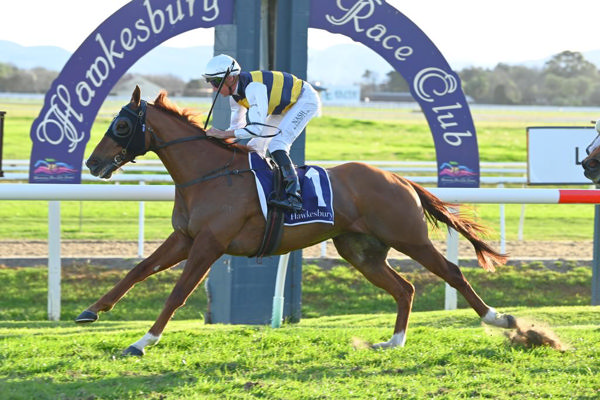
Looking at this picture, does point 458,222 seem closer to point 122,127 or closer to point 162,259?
point 162,259

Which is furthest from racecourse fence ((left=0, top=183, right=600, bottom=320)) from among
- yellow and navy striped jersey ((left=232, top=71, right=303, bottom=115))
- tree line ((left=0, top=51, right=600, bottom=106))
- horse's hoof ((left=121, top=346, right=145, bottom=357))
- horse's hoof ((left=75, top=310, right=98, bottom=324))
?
tree line ((left=0, top=51, right=600, bottom=106))

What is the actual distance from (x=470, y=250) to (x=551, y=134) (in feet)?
10.3

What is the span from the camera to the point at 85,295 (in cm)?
901

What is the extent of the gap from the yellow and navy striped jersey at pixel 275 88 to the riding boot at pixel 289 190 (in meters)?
0.39

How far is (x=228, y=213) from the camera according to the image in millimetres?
5383

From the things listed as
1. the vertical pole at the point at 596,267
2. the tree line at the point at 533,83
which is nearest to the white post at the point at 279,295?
the vertical pole at the point at 596,267

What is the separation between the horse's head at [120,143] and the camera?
213 inches

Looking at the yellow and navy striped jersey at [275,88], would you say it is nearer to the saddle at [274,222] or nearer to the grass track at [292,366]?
the saddle at [274,222]

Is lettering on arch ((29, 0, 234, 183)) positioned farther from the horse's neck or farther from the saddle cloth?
the saddle cloth

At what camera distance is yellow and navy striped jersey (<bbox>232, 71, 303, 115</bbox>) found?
5.54m

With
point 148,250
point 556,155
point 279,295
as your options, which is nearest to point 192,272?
point 279,295

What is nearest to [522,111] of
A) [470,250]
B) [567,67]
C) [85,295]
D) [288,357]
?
[470,250]

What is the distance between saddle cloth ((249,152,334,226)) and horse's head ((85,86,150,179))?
0.68 meters

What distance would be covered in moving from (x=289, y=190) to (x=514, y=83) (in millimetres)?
95217
